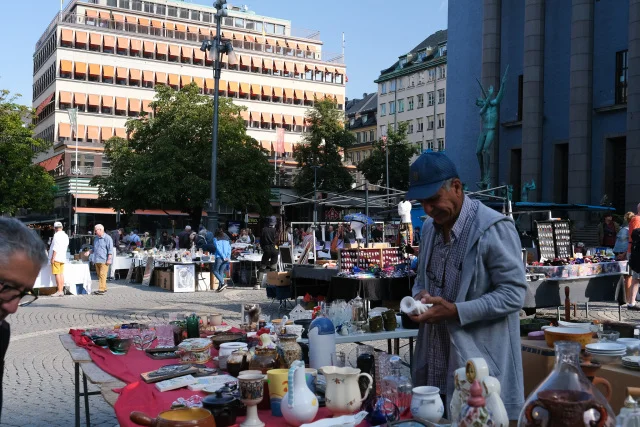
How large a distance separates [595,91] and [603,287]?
21780mm

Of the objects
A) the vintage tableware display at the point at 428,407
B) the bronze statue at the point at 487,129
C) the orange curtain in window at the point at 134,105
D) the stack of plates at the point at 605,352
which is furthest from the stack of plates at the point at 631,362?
the orange curtain in window at the point at 134,105

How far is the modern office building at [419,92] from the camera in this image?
78000mm

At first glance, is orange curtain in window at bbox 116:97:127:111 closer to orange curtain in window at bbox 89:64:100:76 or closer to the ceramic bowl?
orange curtain in window at bbox 89:64:100:76

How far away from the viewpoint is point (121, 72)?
60.5 metres

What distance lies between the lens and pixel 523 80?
113ft

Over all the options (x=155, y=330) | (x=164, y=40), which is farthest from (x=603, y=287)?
(x=164, y=40)

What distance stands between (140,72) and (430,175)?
6132 cm

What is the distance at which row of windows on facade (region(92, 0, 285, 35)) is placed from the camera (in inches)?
2633

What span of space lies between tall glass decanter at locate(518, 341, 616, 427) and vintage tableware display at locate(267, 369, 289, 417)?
4.93 feet

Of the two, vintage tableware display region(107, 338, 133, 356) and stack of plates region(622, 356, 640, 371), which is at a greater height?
stack of plates region(622, 356, 640, 371)

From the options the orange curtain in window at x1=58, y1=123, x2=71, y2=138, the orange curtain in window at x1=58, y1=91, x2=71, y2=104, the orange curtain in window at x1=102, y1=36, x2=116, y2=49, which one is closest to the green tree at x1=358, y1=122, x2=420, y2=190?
the orange curtain in window at x1=102, y1=36, x2=116, y2=49

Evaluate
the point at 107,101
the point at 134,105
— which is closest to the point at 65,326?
the point at 107,101

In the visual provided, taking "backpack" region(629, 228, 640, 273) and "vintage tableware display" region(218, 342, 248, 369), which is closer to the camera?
"vintage tableware display" region(218, 342, 248, 369)

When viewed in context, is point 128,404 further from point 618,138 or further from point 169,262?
point 618,138
